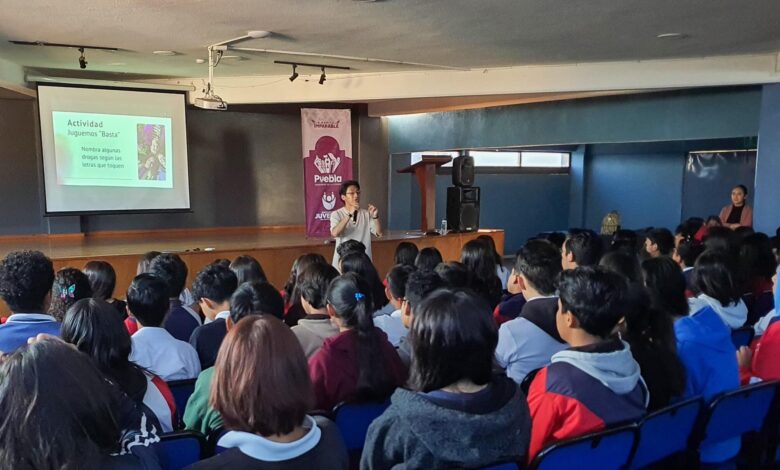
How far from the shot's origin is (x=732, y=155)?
10.7 m

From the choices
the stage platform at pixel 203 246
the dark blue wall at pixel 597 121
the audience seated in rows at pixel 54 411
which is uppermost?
the dark blue wall at pixel 597 121

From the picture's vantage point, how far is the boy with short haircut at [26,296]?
2.26 m

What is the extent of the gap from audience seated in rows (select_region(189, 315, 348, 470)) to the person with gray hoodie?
0.16 m

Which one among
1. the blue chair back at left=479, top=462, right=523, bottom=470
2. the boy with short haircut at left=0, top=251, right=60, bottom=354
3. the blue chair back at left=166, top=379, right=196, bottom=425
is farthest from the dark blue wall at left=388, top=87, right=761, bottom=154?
the boy with short haircut at left=0, top=251, right=60, bottom=354

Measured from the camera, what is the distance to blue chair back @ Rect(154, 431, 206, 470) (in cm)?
165

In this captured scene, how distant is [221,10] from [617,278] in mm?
3659

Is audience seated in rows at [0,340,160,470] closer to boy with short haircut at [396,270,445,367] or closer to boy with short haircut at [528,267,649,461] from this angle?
boy with short haircut at [528,267,649,461]

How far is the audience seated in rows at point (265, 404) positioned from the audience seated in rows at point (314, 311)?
946 mm

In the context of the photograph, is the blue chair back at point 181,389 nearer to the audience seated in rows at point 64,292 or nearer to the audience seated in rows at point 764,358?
the audience seated in rows at point 64,292

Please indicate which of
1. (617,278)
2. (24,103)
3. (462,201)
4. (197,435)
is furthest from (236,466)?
(24,103)

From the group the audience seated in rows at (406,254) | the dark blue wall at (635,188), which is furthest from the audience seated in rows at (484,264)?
the dark blue wall at (635,188)

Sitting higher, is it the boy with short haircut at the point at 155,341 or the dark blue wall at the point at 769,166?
the dark blue wall at the point at 769,166

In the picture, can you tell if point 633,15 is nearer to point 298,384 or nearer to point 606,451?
point 606,451

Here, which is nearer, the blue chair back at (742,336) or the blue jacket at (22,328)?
the blue jacket at (22,328)
